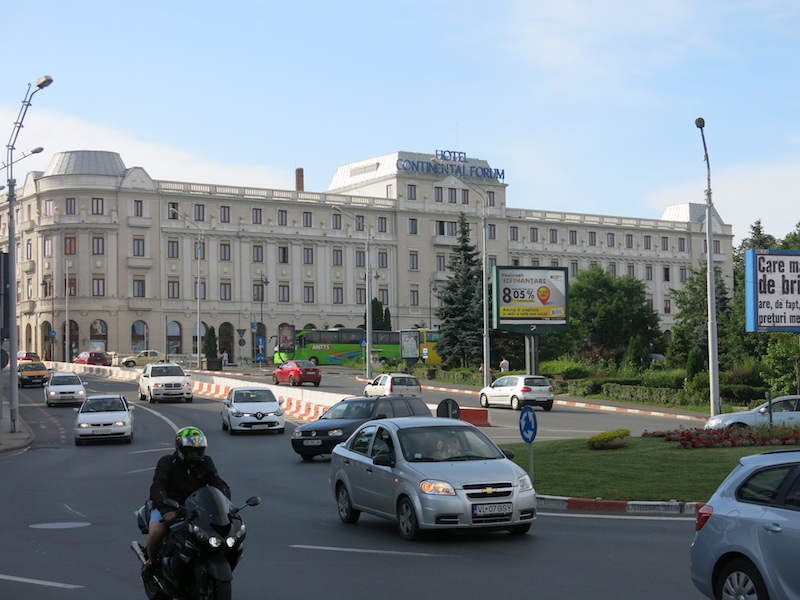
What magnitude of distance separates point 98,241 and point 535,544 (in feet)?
309

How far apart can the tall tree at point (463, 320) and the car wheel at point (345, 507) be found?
186 ft

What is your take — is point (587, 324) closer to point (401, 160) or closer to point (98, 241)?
point (401, 160)

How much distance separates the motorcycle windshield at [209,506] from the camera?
28.1 ft

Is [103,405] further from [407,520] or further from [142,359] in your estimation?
[142,359]

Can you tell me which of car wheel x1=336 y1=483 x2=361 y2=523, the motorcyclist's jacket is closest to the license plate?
car wheel x1=336 y1=483 x2=361 y2=523

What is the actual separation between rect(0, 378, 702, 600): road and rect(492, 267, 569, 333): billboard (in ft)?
117

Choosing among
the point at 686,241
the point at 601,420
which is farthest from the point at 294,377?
the point at 686,241

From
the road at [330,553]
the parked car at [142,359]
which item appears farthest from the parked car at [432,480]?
the parked car at [142,359]

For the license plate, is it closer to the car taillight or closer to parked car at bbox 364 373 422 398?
the car taillight

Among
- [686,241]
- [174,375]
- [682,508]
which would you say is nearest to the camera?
[682,508]

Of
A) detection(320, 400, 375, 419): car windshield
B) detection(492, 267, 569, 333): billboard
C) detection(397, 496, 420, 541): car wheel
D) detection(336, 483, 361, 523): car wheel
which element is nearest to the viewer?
detection(397, 496, 420, 541): car wheel

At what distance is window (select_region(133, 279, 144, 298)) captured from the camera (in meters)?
104

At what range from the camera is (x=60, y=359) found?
102 meters

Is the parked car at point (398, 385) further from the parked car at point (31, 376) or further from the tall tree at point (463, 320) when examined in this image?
the parked car at point (31, 376)
